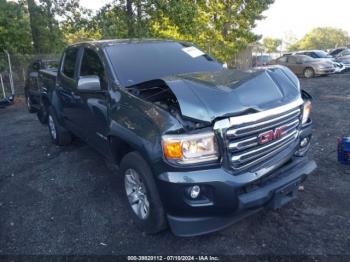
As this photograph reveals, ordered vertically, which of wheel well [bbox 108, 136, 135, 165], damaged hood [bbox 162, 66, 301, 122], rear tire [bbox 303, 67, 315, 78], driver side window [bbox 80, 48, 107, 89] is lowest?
rear tire [bbox 303, 67, 315, 78]

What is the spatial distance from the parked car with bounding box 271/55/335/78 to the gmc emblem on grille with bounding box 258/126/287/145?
16947 millimetres

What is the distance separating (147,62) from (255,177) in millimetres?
2171

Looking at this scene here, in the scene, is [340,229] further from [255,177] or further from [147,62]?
[147,62]

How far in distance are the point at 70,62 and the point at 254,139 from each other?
362cm

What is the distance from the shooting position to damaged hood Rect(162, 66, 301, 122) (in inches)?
Result: 115

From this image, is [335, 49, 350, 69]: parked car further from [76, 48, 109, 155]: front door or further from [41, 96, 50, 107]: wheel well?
[76, 48, 109, 155]: front door

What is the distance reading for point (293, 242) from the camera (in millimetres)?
3279

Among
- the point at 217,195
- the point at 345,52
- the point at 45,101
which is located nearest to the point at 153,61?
the point at 217,195

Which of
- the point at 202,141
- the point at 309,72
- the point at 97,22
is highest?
the point at 97,22

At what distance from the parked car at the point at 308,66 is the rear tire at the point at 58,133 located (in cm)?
1585

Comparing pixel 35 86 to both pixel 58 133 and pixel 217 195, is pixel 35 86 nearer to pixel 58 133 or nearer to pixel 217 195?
pixel 58 133

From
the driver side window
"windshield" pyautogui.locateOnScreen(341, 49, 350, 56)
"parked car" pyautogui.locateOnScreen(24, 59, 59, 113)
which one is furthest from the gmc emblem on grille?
"windshield" pyautogui.locateOnScreen(341, 49, 350, 56)

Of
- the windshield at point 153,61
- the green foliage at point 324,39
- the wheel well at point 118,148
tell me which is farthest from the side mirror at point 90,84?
the green foliage at point 324,39

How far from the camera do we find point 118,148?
150 inches
